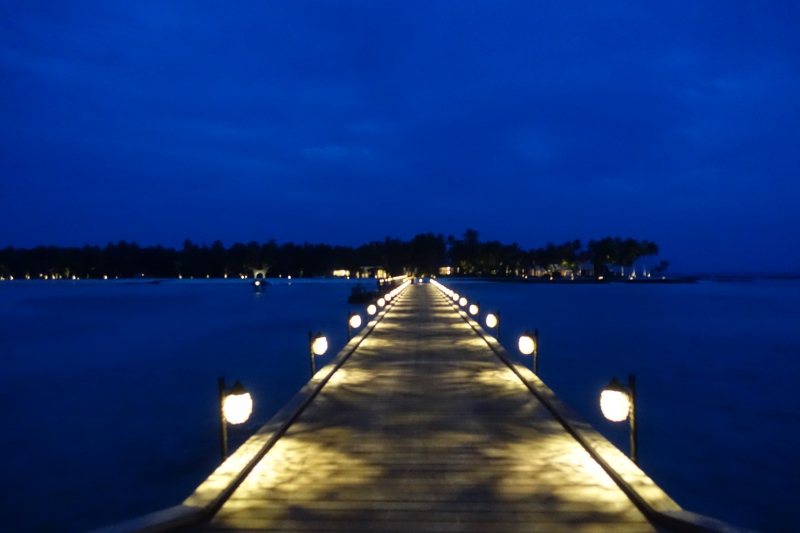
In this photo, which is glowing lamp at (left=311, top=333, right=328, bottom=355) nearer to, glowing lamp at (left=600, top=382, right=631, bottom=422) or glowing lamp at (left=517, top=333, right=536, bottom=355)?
glowing lamp at (left=517, top=333, right=536, bottom=355)

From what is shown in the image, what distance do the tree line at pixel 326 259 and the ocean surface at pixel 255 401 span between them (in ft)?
261

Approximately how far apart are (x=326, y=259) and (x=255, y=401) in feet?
368

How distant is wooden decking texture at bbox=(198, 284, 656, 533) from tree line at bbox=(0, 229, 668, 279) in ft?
350

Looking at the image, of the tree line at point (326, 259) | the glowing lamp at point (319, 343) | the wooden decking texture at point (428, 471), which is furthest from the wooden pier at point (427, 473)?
the tree line at point (326, 259)

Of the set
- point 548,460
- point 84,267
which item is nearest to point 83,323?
point 548,460

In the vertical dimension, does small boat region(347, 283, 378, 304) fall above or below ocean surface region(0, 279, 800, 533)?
above

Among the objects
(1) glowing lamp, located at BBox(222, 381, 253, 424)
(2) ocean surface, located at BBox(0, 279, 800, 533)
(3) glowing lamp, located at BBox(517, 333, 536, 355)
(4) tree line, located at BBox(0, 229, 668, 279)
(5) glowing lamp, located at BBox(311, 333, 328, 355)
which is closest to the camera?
(1) glowing lamp, located at BBox(222, 381, 253, 424)

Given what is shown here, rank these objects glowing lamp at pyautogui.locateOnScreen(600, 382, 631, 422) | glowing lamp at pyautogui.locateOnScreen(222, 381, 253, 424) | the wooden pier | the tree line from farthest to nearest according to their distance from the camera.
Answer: the tree line, glowing lamp at pyautogui.locateOnScreen(222, 381, 253, 424), glowing lamp at pyautogui.locateOnScreen(600, 382, 631, 422), the wooden pier

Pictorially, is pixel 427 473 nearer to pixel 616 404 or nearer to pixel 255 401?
pixel 616 404

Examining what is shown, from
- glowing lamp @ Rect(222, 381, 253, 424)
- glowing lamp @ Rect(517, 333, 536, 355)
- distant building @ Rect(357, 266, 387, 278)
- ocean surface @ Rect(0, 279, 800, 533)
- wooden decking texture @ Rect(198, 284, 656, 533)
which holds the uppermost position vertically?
distant building @ Rect(357, 266, 387, 278)

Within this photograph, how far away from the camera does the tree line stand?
382ft

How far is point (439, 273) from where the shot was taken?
121062 mm

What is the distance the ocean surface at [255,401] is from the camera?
29.7 feet

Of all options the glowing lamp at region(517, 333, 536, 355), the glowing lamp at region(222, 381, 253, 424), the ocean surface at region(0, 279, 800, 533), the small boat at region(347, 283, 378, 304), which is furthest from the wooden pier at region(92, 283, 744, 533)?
the small boat at region(347, 283, 378, 304)
